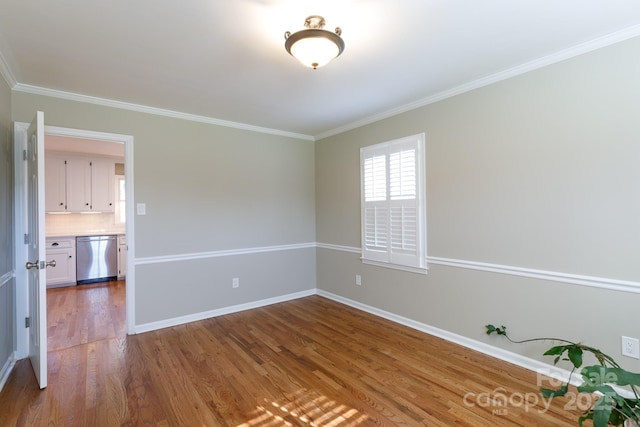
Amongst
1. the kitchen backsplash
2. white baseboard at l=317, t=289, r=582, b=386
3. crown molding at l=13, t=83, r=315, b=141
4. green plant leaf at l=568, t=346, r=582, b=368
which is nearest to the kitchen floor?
the kitchen backsplash

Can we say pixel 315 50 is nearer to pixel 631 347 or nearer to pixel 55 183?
pixel 631 347

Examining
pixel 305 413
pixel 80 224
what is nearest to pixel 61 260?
pixel 80 224

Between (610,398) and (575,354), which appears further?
(575,354)

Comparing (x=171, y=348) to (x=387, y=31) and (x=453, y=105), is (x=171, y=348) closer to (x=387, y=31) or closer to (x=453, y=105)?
(x=387, y=31)

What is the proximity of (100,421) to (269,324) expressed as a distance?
1818mm

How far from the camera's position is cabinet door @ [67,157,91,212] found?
227 inches

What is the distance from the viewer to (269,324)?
3.61 metres

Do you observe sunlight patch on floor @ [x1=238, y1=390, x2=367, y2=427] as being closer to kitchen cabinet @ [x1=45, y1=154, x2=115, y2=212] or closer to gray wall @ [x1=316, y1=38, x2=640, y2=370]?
gray wall @ [x1=316, y1=38, x2=640, y2=370]

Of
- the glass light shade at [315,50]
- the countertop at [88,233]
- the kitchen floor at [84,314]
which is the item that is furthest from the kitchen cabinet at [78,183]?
the glass light shade at [315,50]

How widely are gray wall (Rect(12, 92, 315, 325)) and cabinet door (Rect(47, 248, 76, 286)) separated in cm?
325

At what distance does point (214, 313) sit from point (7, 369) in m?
1.83

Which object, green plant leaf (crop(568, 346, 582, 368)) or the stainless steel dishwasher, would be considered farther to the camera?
the stainless steel dishwasher

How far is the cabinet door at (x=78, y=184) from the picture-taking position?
227 inches

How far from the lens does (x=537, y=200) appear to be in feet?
8.25
